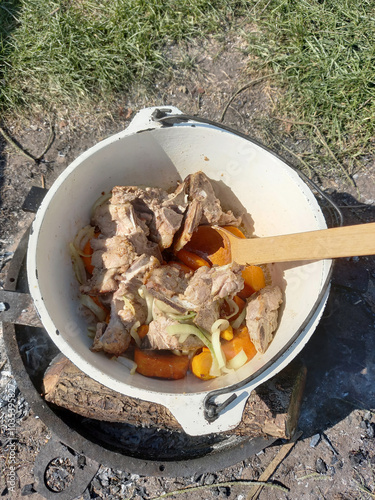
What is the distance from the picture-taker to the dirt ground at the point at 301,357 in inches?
125

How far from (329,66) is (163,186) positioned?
2.05 metres

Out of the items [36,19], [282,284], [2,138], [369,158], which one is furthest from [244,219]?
[36,19]

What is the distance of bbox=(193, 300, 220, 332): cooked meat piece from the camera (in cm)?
246

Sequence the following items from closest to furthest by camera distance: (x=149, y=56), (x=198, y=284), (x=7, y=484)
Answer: (x=198, y=284) < (x=7, y=484) < (x=149, y=56)

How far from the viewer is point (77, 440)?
110 inches

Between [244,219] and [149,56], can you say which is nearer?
[244,219]

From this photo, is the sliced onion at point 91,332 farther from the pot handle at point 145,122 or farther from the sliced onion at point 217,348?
the pot handle at point 145,122

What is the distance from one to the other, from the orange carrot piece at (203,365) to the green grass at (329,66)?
2302 mm

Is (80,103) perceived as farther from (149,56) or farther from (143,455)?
(143,455)

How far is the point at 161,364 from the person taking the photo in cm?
251

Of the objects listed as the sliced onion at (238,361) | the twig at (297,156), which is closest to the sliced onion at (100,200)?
the sliced onion at (238,361)

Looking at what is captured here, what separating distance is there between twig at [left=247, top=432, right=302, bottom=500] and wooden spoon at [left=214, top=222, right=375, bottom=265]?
1.69 meters

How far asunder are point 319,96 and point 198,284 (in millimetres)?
2346

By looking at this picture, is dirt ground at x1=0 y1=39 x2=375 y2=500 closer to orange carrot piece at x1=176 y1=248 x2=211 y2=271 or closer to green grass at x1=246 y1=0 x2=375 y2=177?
green grass at x1=246 y1=0 x2=375 y2=177
